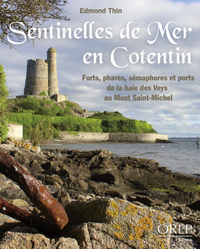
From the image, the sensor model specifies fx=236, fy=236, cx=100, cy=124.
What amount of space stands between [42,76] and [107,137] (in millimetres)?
27849

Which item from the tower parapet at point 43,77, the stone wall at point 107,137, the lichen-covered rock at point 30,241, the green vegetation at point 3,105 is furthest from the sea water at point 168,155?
the tower parapet at point 43,77

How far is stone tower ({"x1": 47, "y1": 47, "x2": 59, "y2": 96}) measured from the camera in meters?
69.4

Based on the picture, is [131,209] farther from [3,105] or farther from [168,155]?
[168,155]

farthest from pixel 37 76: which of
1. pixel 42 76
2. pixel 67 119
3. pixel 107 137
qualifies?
pixel 107 137

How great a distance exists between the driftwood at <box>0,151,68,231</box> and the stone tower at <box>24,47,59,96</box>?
6837 centimetres

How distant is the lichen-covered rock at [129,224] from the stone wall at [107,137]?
46055 mm

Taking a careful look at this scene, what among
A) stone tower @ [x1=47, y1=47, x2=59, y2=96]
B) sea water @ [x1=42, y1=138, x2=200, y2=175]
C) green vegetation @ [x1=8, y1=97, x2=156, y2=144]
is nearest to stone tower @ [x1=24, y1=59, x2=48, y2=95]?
stone tower @ [x1=47, y1=47, x2=59, y2=96]

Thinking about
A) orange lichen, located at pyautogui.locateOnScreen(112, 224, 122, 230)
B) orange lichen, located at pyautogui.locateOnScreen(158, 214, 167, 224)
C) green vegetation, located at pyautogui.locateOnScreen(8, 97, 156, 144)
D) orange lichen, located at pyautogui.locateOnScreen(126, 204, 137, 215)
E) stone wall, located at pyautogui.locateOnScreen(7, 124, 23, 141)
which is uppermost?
green vegetation, located at pyautogui.locateOnScreen(8, 97, 156, 144)

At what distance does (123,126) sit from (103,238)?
190 feet

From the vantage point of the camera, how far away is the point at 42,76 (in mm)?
68000

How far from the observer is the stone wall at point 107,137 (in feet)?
163

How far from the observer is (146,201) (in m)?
5.67

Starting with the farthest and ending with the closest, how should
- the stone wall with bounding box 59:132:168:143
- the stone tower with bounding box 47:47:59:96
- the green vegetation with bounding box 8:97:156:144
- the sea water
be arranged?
the stone tower with bounding box 47:47:59:96, the stone wall with bounding box 59:132:168:143, the green vegetation with bounding box 8:97:156:144, the sea water

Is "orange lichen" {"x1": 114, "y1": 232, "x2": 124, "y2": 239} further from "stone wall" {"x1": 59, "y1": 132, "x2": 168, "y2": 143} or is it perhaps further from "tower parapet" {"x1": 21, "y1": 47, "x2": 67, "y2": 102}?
"tower parapet" {"x1": 21, "y1": 47, "x2": 67, "y2": 102}
